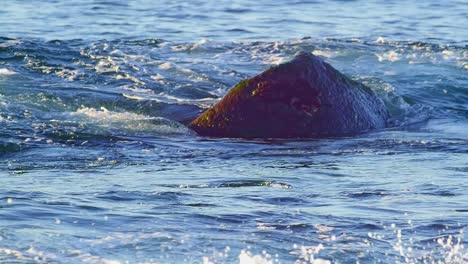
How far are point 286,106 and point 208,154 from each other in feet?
4.26

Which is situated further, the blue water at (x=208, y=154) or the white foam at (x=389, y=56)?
the white foam at (x=389, y=56)

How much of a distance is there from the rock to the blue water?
0.29 m

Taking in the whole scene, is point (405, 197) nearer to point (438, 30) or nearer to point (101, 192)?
point (101, 192)

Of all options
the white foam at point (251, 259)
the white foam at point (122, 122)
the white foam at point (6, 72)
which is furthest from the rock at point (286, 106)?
the white foam at point (251, 259)

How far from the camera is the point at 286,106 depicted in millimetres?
11086

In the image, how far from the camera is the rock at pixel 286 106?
11016mm

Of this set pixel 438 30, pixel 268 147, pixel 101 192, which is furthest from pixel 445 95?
pixel 101 192

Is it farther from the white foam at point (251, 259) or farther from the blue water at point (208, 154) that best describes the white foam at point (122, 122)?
the white foam at point (251, 259)

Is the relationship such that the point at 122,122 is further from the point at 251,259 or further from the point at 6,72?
the point at 251,259

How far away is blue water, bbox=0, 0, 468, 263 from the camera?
6.80 meters

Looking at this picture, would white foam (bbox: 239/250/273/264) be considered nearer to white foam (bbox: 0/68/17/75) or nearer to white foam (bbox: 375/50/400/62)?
white foam (bbox: 0/68/17/75)

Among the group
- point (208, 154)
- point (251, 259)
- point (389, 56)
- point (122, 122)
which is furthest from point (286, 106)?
point (389, 56)

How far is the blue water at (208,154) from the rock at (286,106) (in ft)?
0.94

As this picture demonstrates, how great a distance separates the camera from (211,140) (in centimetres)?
1077
